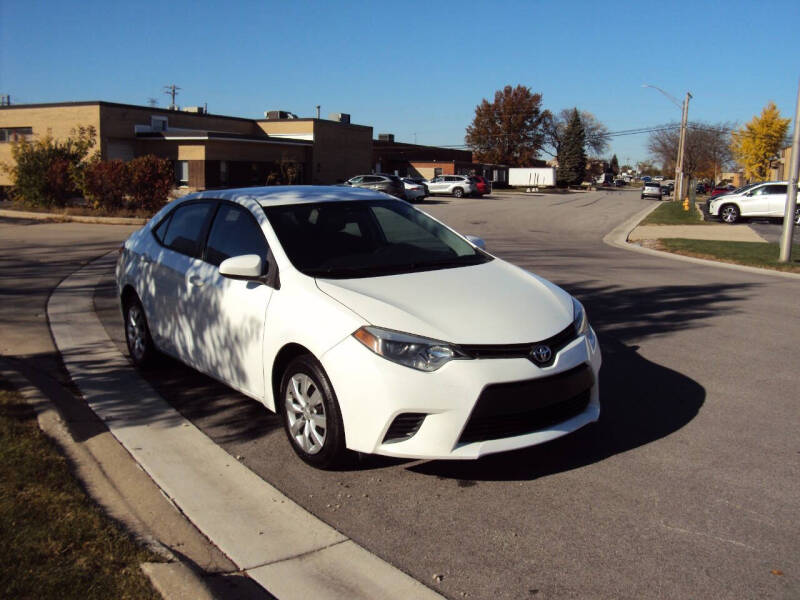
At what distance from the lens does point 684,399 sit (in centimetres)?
583

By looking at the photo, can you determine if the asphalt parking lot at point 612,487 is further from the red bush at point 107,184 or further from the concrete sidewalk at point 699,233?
the red bush at point 107,184

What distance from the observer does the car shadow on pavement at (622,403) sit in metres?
4.52

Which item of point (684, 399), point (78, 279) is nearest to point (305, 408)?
point (684, 399)

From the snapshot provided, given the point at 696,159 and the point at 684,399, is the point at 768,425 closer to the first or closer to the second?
the point at 684,399

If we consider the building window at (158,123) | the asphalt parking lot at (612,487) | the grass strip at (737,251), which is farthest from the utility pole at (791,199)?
the building window at (158,123)

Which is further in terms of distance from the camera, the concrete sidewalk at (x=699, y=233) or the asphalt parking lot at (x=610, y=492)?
the concrete sidewalk at (x=699, y=233)

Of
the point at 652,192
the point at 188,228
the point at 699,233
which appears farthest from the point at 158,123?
the point at 652,192

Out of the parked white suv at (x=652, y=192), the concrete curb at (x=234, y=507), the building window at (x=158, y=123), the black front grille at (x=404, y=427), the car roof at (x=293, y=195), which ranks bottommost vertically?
the concrete curb at (x=234, y=507)

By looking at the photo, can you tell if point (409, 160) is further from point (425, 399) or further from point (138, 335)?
point (425, 399)

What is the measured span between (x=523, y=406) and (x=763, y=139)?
215 ft

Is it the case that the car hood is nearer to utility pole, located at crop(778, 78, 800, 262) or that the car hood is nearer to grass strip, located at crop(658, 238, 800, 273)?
grass strip, located at crop(658, 238, 800, 273)

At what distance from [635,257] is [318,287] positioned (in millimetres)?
13855

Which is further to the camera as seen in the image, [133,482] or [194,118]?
[194,118]

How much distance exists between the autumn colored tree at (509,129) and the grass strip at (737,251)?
8223 cm
